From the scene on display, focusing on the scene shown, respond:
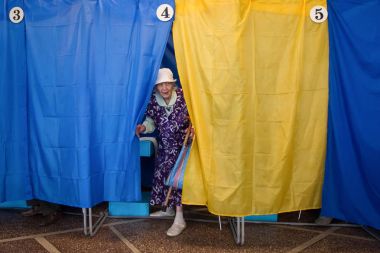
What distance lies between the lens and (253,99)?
2.80 m

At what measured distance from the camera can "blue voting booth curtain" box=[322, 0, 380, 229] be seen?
276 cm

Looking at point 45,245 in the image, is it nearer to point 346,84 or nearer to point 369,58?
point 346,84

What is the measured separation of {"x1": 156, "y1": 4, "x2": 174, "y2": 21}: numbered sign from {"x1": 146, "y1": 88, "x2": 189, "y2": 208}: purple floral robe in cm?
70

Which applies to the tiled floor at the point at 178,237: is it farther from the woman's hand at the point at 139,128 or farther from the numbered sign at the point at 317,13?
the numbered sign at the point at 317,13

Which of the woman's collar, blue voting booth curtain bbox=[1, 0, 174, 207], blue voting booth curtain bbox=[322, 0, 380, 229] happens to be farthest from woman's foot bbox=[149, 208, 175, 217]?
blue voting booth curtain bbox=[322, 0, 380, 229]

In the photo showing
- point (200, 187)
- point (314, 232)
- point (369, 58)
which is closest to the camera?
point (369, 58)

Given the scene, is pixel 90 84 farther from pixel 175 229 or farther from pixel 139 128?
pixel 175 229

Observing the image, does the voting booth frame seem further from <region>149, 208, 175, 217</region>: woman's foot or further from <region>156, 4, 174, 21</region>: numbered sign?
<region>156, 4, 174, 21</region>: numbered sign

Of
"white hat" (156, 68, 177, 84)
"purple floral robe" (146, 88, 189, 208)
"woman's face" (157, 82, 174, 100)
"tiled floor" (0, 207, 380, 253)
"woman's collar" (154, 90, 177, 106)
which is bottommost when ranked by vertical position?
"tiled floor" (0, 207, 380, 253)

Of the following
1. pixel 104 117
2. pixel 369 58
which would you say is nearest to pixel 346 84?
pixel 369 58

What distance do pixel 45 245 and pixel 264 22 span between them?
2.74 m

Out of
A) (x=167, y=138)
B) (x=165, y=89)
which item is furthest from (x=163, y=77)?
(x=167, y=138)

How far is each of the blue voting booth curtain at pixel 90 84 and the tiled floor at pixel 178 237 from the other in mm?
387

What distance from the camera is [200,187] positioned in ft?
9.71
